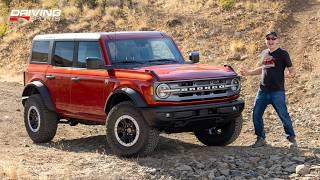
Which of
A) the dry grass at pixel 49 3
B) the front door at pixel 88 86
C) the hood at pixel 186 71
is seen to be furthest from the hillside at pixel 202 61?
the hood at pixel 186 71

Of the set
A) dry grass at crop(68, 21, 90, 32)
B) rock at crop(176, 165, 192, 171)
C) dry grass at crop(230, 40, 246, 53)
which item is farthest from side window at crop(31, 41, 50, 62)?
dry grass at crop(68, 21, 90, 32)

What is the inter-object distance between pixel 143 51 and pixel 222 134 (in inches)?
77.7

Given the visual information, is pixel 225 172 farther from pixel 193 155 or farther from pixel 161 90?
pixel 161 90

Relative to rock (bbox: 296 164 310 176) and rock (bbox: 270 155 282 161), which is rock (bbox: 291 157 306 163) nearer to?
rock (bbox: 270 155 282 161)

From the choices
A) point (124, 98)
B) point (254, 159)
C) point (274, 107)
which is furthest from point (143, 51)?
point (254, 159)

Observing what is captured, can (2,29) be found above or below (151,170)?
above

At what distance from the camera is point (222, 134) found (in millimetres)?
9734

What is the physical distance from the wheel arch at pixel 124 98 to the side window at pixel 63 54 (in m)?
1.47

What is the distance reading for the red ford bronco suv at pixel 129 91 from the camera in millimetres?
8344

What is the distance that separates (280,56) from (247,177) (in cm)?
245

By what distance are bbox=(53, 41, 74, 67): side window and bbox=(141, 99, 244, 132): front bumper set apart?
2.43 m

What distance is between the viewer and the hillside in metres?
7.98

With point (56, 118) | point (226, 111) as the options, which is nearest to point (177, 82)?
point (226, 111)

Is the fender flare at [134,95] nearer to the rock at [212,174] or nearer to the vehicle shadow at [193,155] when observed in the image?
the vehicle shadow at [193,155]
